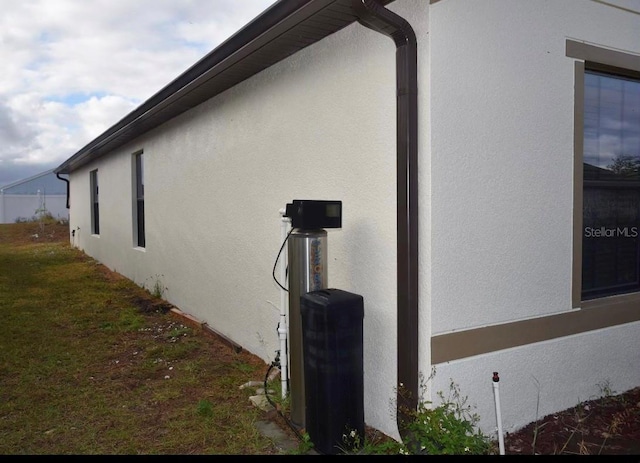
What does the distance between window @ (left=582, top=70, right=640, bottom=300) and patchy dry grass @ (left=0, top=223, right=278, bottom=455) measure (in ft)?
9.53

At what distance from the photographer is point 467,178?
2.93 m

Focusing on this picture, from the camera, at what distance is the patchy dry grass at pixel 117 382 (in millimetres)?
3316

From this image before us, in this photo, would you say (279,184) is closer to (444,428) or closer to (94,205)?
(444,428)

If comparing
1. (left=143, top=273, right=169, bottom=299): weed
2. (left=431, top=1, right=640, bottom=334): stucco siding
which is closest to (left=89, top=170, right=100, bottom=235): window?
(left=143, top=273, right=169, bottom=299): weed

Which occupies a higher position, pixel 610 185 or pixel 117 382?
pixel 610 185

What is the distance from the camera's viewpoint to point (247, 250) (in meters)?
5.05

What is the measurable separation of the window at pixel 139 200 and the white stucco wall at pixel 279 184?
3.69ft

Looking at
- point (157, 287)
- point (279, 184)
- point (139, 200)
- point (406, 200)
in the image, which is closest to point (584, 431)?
point (406, 200)

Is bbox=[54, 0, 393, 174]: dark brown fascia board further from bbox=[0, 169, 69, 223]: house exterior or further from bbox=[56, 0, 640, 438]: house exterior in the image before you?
bbox=[0, 169, 69, 223]: house exterior

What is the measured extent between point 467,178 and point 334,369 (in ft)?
4.61

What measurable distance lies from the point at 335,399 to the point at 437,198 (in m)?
1.34

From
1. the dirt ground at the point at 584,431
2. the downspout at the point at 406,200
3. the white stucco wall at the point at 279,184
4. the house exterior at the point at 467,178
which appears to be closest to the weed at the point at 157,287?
the white stucco wall at the point at 279,184

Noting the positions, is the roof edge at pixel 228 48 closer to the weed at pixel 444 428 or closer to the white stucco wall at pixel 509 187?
the white stucco wall at pixel 509 187
